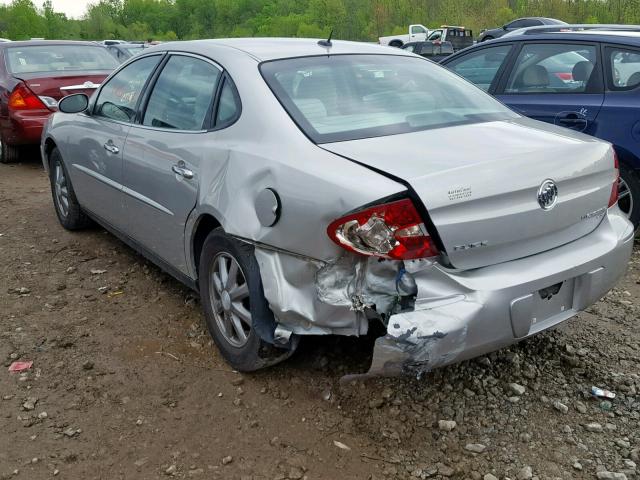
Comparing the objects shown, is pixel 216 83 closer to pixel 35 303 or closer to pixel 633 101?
pixel 35 303

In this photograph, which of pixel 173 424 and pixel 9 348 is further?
pixel 9 348

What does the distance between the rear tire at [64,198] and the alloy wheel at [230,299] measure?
95.2 inches

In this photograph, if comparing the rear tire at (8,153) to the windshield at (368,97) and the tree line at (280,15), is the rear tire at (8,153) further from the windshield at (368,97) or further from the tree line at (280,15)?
the tree line at (280,15)

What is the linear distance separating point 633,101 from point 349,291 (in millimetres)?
3343

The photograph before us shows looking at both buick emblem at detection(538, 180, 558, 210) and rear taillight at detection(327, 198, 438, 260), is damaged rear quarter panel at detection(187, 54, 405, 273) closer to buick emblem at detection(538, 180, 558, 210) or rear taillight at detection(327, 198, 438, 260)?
rear taillight at detection(327, 198, 438, 260)

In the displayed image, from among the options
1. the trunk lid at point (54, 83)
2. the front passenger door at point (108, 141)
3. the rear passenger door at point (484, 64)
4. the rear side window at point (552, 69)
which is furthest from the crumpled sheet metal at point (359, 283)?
the trunk lid at point (54, 83)

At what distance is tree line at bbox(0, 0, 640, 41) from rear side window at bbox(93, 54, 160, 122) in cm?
3858

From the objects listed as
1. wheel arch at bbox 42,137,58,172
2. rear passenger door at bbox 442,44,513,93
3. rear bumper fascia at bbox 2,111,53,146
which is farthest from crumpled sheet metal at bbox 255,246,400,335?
rear bumper fascia at bbox 2,111,53,146

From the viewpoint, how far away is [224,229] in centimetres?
286

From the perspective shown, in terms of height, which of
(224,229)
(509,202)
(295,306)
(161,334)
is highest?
(509,202)

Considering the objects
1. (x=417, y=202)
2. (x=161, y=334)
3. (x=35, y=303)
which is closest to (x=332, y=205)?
(x=417, y=202)

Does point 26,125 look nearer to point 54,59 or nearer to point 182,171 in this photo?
point 54,59

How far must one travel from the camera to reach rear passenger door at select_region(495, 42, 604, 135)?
194 inches

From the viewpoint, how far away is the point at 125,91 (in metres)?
4.23
